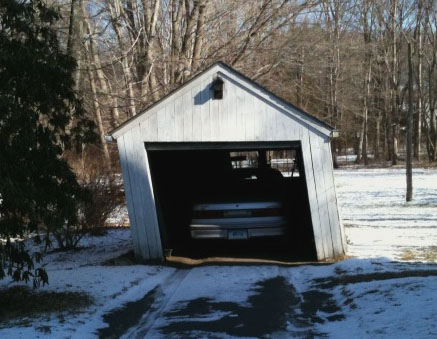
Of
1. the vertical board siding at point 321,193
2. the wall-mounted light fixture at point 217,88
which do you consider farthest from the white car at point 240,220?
the wall-mounted light fixture at point 217,88

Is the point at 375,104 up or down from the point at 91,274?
up

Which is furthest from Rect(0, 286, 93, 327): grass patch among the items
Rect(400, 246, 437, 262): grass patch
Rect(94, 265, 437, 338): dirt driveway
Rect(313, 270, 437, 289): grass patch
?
Rect(400, 246, 437, 262): grass patch

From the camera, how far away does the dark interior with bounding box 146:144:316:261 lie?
1106cm

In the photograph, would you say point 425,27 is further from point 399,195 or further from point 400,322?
point 400,322

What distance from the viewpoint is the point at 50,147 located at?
6746 millimetres

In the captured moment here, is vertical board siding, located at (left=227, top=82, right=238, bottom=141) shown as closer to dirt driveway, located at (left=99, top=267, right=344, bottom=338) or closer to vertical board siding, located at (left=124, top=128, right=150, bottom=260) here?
vertical board siding, located at (left=124, top=128, right=150, bottom=260)

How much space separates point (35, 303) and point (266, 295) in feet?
9.49

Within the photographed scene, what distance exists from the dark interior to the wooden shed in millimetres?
282

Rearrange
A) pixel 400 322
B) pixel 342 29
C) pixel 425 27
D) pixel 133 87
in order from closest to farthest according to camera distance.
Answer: pixel 400 322 < pixel 133 87 < pixel 342 29 < pixel 425 27

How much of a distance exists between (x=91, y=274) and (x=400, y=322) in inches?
201

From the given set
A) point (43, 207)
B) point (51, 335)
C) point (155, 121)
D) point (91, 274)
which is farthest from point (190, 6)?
point (51, 335)

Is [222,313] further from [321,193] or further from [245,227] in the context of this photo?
[321,193]

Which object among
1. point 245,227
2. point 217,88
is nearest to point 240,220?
point 245,227

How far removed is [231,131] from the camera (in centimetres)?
1002
